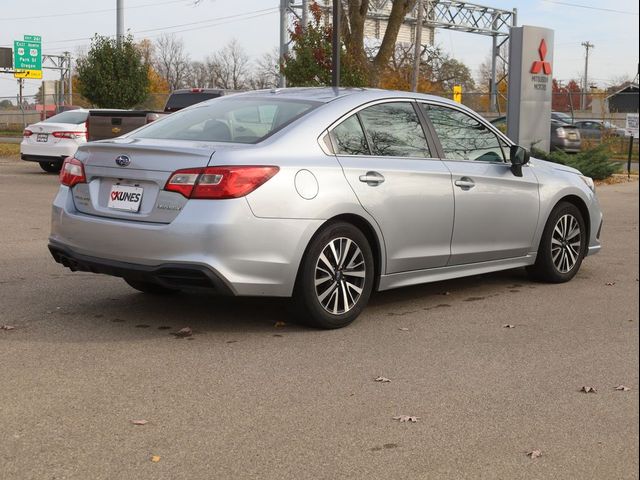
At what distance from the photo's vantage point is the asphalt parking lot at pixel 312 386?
373cm

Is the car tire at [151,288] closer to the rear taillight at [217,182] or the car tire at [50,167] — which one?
the rear taillight at [217,182]

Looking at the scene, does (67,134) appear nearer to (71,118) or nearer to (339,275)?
(71,118)

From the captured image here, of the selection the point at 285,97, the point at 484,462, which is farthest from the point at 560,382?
the point at 285,97

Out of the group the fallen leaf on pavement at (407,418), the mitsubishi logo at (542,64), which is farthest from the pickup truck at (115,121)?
the fallen leaf on pavement at (407,418)

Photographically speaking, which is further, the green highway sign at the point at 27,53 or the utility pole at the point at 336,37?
the green highway sign at the point at 27,53

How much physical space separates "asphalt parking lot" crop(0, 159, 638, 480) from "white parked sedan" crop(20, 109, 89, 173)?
45.3 ft

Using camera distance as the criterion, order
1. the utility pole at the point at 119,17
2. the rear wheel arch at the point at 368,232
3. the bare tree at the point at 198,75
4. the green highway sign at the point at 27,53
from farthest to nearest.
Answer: the bare tree at the point at 198,75 → the green highway sign at the point at 27,53 → the utility pole at the point at 119,17 → the rear wheel arch at the point at 368,232

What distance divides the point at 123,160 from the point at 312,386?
6.73 ft

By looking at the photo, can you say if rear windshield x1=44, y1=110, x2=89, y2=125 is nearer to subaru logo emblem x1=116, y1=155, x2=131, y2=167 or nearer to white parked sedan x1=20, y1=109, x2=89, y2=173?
white parked sedan x1=20, y1=109, x2=89, y2=173

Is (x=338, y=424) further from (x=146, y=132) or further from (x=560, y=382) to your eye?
(x=146, y=132)

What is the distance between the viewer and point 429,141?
22.5 feet

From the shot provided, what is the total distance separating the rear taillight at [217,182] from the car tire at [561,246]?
313 cm

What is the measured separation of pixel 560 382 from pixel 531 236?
2.77m

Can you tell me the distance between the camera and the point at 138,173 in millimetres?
5773
